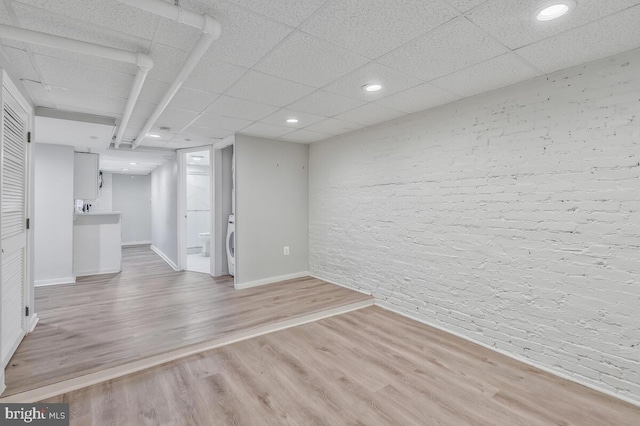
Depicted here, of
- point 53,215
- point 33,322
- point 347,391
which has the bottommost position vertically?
point 347,391

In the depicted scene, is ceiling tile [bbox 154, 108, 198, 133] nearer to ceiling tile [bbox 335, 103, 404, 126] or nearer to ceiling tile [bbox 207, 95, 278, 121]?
ceiling tile [bbox 207, 95, 278, 121]

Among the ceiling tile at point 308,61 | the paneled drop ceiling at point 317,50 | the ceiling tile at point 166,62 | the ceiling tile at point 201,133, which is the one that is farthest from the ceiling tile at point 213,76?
the ceiling tile at point 201,133

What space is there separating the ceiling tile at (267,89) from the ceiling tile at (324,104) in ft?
0.34

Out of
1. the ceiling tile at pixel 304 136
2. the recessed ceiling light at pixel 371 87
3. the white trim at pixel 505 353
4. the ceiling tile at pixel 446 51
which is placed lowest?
the white trim at pixel 505 353

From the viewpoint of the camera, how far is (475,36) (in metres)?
1.86

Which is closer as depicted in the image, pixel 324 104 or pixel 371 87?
A: pixel 371 87

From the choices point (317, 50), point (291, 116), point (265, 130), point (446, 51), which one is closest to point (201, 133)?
point (265, 130)

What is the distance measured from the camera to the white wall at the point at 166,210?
19.5 feet

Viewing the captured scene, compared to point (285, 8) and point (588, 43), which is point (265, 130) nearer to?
point (285, 8)

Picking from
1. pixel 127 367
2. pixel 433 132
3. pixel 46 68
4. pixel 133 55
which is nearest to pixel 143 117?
pixel 46 68

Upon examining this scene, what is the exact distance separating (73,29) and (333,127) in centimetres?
278

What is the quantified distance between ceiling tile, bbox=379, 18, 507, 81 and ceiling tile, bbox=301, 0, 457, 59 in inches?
3.9

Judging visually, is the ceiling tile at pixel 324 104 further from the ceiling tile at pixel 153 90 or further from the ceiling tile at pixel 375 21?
the ceiling tile at pixel 153 90

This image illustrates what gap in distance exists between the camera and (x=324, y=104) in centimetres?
310
